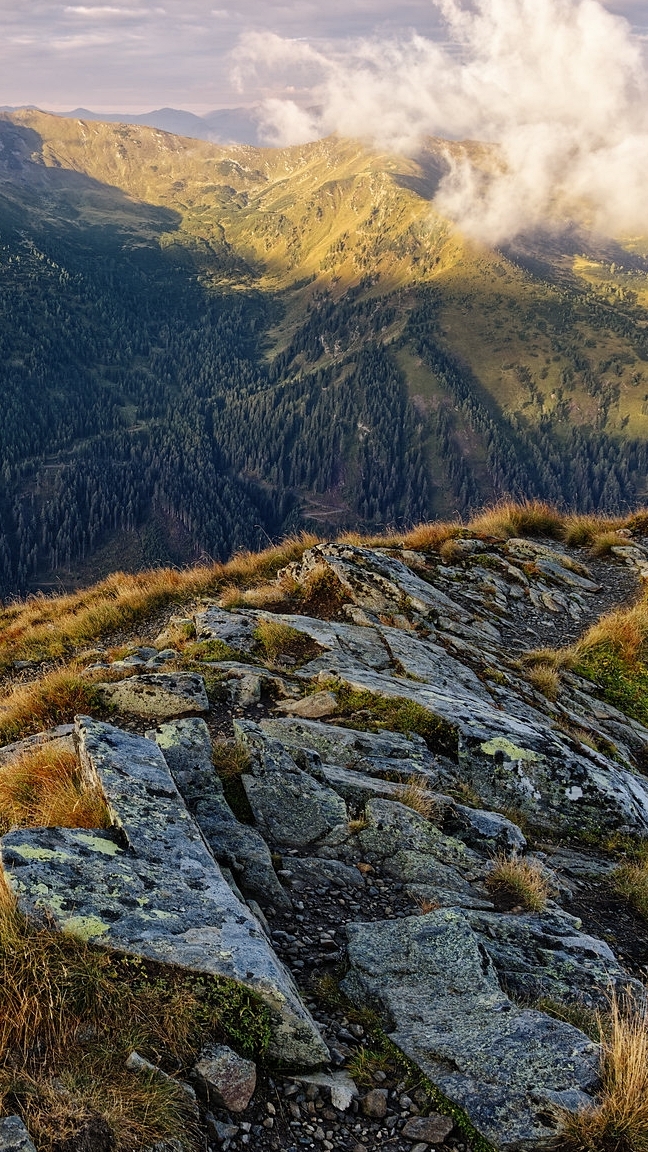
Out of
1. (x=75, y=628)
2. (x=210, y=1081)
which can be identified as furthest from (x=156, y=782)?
(x=75, y=628)

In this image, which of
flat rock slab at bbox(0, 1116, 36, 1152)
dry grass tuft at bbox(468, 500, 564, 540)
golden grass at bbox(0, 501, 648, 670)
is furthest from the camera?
dry grass tuft at bbox(468, 500, 564, 540)

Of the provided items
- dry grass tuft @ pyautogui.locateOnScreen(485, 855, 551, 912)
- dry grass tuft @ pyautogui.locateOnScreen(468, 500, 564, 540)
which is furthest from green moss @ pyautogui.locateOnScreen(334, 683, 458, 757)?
dry grass tuft @ pyautogui.locateOnScreen(468, 500, 564, 540)

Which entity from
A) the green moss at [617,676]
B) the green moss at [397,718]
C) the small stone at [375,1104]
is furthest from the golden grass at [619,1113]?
the green moss at [617,676]

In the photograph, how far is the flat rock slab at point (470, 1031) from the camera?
176 inches

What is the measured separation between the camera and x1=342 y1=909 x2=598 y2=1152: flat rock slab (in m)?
4.48

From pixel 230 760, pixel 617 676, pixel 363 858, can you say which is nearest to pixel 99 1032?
pixel 363 858

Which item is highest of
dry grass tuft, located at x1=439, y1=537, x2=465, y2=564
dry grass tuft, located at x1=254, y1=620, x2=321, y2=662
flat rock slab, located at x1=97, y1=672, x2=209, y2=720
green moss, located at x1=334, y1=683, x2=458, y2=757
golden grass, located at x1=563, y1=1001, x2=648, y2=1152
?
flat rock slab, located at x1=97, y1=672, x2=209, y2=720

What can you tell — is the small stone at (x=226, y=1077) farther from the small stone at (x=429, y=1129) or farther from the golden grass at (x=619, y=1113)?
the golden grass at (x=619, y=1113)

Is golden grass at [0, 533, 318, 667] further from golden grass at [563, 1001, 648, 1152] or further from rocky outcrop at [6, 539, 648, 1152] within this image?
golden grass at [563, 1001, 648, 1152]

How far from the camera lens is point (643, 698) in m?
16.1

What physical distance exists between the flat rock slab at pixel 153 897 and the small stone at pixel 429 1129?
0.72 metres

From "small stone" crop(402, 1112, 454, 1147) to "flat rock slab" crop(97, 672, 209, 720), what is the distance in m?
6.03

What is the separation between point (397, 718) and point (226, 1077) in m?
6.84

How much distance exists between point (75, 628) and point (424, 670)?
33.1 feet
